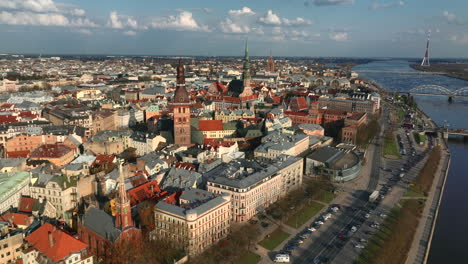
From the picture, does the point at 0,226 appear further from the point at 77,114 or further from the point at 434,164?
the point at 434,164

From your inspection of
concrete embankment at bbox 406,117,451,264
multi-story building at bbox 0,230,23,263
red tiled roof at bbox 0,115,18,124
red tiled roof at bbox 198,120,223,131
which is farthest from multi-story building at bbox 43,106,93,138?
concrete embankment at bbox 406,117,451,264

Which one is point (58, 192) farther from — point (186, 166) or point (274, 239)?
point (274, 239)

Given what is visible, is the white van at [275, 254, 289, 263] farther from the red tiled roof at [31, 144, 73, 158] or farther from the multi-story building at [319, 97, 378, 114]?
the multi-story building at [319, 97, 378, 114]

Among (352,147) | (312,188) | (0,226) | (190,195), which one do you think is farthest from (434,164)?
(0,226)

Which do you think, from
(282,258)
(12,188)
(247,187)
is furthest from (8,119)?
(282,258)

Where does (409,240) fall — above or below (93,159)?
below

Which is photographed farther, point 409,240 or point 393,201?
point 393,201
